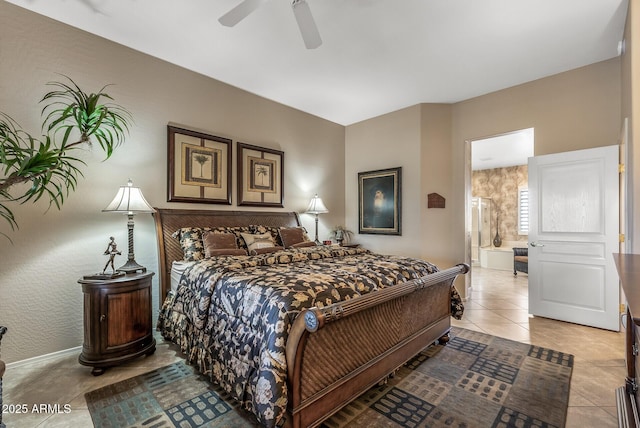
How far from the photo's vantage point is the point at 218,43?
9.57ft

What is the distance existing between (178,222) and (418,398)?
2786 mm

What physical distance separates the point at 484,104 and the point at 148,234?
464 centimetres

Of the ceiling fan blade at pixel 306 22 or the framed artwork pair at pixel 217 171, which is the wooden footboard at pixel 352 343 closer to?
the ceiling fan blade at pixel 306 22

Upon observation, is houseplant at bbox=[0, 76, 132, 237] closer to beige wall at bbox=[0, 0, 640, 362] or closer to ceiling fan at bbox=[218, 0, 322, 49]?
beige wall at bbox=[0, 0, 640, 362]

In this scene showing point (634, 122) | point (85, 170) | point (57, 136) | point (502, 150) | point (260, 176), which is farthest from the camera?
point (502, 150)

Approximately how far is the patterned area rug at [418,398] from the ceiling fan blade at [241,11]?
2642mm

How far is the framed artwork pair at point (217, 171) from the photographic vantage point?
330 centimetres

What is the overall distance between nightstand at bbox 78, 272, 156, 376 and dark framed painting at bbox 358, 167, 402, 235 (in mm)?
3532

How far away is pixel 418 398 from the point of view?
196cm

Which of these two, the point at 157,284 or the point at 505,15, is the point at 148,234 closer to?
the point at 157,284

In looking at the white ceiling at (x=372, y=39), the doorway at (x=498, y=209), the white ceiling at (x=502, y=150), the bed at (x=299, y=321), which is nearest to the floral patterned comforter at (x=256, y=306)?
the bed at (x=299, y=321)

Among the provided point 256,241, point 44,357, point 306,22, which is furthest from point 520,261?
point 44,357

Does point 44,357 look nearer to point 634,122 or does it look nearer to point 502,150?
point 634,122

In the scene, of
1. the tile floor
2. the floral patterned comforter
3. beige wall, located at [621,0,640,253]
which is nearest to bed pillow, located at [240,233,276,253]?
the floral patterned comforter
